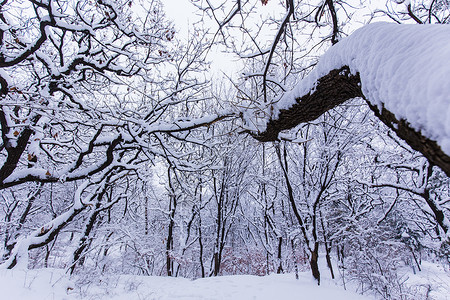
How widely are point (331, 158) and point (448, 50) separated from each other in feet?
22.4

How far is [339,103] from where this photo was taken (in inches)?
85.8

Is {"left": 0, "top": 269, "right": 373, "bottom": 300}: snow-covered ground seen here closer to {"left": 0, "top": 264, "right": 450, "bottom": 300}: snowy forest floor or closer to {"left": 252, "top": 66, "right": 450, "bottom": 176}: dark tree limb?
{"left": 0, "top": 264, "right": 450, "bottom": 300}: snowy forest floor

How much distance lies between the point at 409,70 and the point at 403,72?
3 centimetres

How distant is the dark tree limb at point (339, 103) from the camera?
946 millimetres

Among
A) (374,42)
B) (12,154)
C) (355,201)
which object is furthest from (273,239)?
(374,42)

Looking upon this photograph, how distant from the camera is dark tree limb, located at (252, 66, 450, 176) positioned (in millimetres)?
946

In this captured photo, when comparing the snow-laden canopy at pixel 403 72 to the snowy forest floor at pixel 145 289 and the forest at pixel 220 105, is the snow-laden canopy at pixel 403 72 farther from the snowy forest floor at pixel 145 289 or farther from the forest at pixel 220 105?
the snowy forest floor at pixel 145 289

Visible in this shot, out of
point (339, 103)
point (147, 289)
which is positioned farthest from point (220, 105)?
point (147, 289)

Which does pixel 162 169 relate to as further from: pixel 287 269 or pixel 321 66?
pixel 321 66

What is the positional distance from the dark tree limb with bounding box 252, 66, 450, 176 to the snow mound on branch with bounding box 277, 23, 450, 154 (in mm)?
51

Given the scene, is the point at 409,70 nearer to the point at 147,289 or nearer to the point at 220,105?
the point at 220,105

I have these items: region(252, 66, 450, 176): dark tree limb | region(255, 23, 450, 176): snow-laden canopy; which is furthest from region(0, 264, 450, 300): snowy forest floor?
region(255, 23, 450, 176): snow-laden canopy

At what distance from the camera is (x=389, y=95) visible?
3.75ft

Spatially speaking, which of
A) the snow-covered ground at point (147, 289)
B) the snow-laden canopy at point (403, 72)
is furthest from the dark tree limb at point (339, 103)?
the snow-covered ground at point (147, 289)
